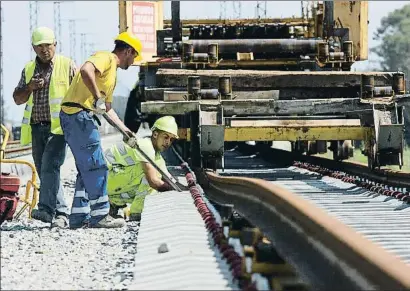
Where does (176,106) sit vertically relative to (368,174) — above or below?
above

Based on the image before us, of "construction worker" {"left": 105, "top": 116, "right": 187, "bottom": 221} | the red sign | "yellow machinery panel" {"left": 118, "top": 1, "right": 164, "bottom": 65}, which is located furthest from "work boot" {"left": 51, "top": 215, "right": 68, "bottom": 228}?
the red sign

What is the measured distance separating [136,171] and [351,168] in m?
3.40

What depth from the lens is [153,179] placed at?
7.75m

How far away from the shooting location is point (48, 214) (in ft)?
→ 24.8

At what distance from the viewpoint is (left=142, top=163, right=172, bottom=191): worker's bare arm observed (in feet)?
25.1

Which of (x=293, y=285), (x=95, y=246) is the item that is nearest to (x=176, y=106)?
(x=95, y=246)

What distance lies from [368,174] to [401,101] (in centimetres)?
92

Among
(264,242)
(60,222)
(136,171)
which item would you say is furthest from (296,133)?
(264,242)

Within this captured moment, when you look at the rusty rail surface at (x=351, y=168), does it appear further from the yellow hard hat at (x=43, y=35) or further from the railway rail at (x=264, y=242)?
the yellow hard hat at (x=43, y=35)

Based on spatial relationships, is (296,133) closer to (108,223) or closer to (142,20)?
(108,223)

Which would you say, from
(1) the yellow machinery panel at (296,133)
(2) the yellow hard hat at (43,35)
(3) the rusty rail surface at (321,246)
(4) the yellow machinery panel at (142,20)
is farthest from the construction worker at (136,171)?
(4) the yellow machinery panel at (142,20)

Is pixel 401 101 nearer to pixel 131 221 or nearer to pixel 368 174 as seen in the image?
pixel 368 174

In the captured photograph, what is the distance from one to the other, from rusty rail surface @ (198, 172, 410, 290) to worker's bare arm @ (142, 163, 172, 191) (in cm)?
213

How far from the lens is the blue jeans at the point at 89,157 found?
276 inches
